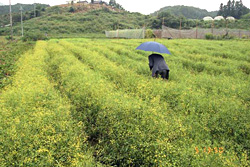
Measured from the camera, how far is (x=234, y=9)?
9506 cm

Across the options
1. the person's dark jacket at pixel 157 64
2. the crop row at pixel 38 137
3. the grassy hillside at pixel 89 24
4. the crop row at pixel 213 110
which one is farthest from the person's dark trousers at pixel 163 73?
the grassy hillside at pixel 89 24

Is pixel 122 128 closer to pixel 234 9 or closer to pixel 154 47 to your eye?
pixel 154 47

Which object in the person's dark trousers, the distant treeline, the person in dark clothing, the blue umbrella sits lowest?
the person's dark trousers

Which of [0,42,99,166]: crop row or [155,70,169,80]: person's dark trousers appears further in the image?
[155,70,169,80]: person's dark trousers

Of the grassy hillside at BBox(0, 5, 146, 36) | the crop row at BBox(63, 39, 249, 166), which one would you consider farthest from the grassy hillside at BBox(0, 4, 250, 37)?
the crop row at BBox(63, 39, 249, 166)

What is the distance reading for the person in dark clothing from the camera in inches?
318

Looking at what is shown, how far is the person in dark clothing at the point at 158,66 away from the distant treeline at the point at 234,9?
329 ft

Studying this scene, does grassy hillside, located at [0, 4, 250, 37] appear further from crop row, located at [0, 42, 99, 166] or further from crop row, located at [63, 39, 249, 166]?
crop row, located at [0, 42, 99, 166]

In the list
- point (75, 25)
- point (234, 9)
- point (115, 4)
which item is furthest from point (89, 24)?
point (234, 9)

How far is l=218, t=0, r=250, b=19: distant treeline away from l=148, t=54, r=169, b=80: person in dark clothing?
329 ft

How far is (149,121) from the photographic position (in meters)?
4.40

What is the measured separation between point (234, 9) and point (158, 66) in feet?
349


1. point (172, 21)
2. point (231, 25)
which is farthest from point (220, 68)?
point (172, 21)

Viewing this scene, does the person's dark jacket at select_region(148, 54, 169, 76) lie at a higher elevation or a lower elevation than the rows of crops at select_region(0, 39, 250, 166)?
higher
